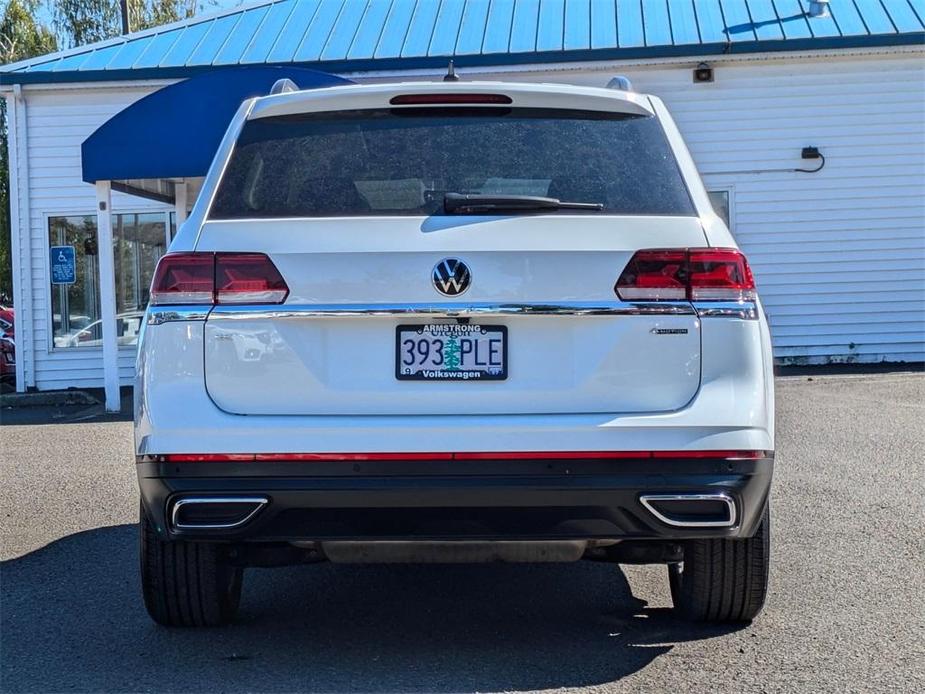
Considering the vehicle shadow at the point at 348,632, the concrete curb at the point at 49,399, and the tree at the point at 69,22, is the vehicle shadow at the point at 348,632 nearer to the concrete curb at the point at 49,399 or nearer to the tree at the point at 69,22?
the concrete curb at the point at 49,399

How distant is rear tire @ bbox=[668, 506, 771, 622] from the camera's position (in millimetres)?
4164

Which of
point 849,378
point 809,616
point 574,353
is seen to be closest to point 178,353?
point 574,353

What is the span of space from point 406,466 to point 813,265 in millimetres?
13094

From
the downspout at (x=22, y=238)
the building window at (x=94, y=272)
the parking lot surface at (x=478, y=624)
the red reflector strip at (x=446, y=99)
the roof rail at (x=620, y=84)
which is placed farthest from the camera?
the building window at (x=94, y=272)

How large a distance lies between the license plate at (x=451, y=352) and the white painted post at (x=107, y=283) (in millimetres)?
9697

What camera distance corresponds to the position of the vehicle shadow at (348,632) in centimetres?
394

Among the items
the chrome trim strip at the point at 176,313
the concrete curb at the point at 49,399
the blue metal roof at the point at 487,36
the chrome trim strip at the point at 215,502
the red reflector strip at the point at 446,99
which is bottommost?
the concrete curb at the point at 49,399

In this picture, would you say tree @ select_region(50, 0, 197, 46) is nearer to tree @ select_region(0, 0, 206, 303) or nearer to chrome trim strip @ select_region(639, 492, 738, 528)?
tree @ select_region(0, 0, 206, 303)

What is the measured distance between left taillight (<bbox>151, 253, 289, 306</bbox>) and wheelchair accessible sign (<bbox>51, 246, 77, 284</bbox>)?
13.4 metres

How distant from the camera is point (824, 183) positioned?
51.0ft

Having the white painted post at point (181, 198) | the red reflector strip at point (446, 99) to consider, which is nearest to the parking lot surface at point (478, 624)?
the red reflector strip at point (446, 99)

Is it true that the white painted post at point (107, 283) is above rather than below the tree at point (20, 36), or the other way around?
below

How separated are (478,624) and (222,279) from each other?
1.77 meters

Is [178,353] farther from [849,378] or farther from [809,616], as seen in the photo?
[849,378]
